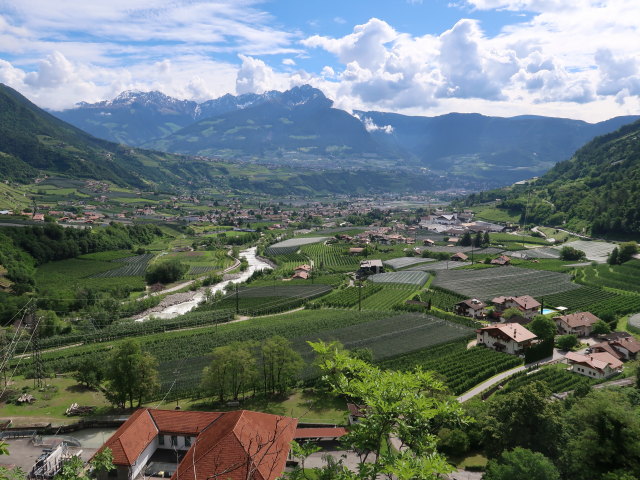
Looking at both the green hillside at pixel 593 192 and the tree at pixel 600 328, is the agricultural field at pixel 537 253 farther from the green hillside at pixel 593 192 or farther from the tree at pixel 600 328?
the tree at pixel 600 328

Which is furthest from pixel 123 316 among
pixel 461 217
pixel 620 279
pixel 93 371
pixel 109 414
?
pixel 461 217

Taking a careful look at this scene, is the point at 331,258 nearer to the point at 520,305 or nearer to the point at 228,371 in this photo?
the point at 520,305

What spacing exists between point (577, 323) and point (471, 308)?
1105 cm

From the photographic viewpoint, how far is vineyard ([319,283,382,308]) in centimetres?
5553

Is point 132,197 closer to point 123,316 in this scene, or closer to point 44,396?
point 123,316

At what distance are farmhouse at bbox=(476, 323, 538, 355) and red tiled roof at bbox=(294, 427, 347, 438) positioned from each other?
21989 mm

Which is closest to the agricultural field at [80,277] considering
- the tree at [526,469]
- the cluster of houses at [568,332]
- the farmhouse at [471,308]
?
the farmhouse at [471,308]

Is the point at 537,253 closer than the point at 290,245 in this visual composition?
Yes

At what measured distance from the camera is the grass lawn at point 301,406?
26.3 m

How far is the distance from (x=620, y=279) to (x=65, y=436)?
224ft

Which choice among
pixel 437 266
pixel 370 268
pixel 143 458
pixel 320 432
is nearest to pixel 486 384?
pixel 320 432

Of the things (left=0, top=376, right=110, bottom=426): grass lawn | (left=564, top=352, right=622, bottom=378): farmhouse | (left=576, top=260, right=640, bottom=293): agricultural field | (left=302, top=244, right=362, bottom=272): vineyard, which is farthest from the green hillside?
(left=0, top=376, right=110, bottom=426): grass lawn

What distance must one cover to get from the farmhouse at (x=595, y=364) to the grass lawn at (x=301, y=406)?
66.1 feet

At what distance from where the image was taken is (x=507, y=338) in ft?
127
